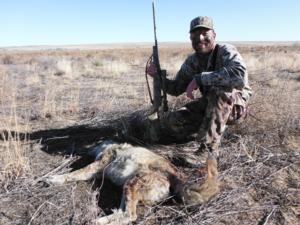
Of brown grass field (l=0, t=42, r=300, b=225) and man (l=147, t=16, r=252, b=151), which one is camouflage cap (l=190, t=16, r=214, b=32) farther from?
brown grass field (l=0, t=42, r=300, b=225)

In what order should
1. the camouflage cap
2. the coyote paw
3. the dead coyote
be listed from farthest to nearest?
the camouflage cap, the coyote paw, the dead coyote

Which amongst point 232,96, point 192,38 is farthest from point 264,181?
point 192,38

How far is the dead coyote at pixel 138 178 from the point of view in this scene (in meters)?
3.35

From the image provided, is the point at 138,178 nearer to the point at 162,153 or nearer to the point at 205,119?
the point at 162,153

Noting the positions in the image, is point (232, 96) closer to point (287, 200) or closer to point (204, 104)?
point (204, 104)

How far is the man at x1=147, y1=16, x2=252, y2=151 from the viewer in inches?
177

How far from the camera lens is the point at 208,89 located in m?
4.78

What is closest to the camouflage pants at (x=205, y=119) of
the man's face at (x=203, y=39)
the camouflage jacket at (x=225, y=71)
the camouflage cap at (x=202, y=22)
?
the camouflage jacket at (x=225, y=71)

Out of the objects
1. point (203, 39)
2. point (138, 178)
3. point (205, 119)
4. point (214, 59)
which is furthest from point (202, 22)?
point (138, 178)

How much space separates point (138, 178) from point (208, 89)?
1652 mm

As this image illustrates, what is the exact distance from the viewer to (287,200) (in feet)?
11.8

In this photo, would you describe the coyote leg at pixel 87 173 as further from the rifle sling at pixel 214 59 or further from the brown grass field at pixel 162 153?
the rifle sling at pixel 214 59

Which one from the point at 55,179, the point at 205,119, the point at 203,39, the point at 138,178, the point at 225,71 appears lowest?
the point at 55,179

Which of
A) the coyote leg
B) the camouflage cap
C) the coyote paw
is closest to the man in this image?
the camouflage cap
